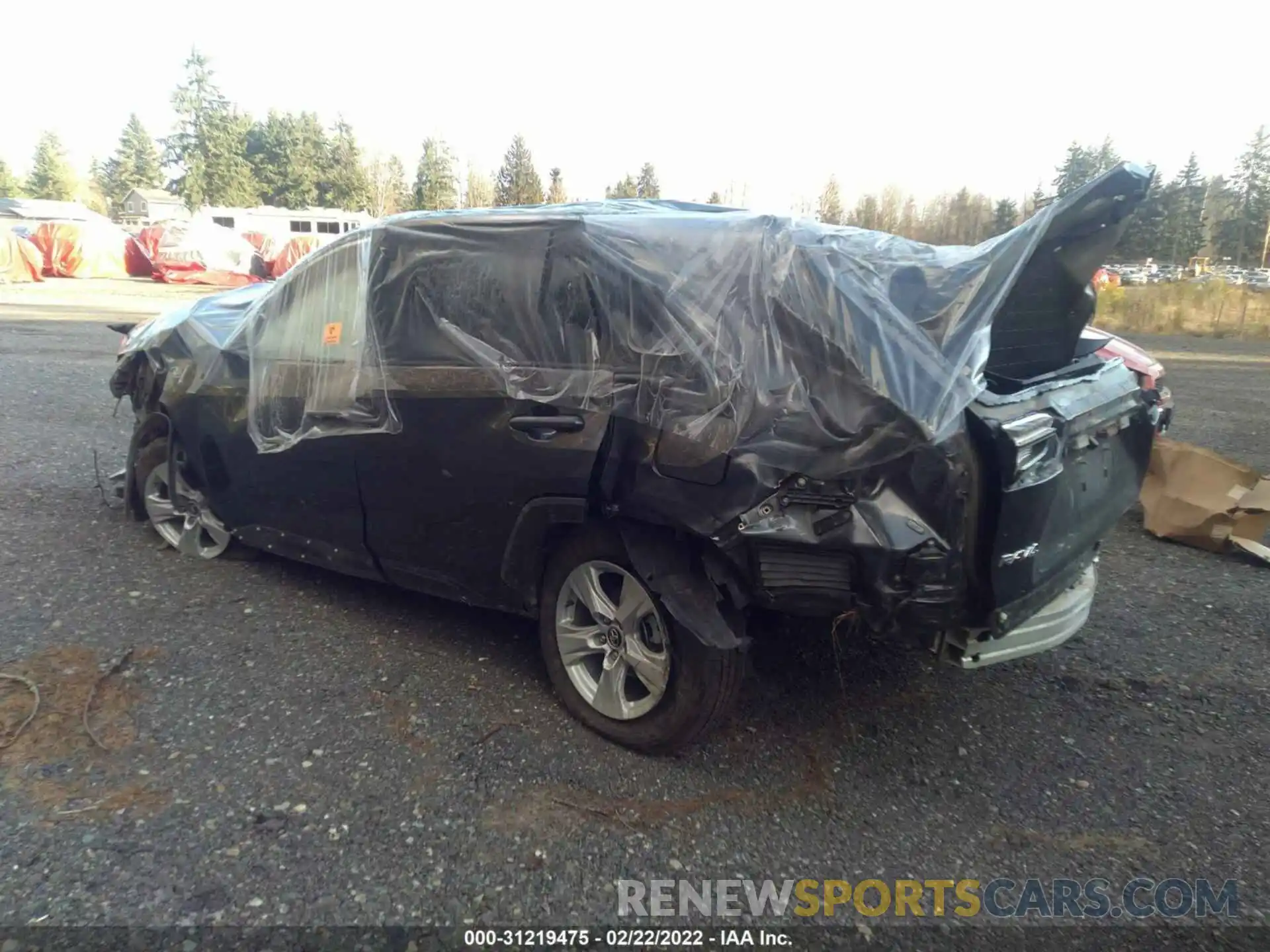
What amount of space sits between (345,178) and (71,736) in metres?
76.1

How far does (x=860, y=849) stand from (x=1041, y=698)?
→ 1.35m

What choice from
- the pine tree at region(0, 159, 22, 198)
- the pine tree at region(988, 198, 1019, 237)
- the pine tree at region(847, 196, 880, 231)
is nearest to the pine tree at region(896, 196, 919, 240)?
the pine tree at region(847, 196, 880, 231)

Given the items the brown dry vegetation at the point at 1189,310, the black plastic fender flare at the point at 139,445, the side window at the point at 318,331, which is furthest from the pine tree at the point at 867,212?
the side window at the point at 318,331

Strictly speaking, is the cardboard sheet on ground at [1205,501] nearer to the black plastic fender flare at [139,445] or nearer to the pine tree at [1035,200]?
the black plastic fender flare at [139,445]

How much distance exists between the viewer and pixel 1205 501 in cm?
557

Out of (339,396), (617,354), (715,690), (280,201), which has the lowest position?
(715,690)

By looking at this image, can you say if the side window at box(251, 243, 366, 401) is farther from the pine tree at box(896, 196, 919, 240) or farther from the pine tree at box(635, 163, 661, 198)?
the pine tree at box(635, 163, 661, 198)

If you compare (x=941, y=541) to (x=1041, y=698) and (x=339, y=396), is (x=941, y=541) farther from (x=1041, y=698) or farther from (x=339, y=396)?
(x=339, y=396)

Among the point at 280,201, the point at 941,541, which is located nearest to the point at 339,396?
the point at 941,541

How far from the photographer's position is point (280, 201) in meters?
73.9

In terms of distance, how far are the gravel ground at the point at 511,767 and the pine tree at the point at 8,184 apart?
10861cm

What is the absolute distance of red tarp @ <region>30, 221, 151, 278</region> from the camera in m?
31.8

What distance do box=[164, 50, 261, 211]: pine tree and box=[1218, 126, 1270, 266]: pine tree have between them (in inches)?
2684

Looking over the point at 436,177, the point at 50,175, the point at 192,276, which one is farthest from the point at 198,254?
the point at 50,175
